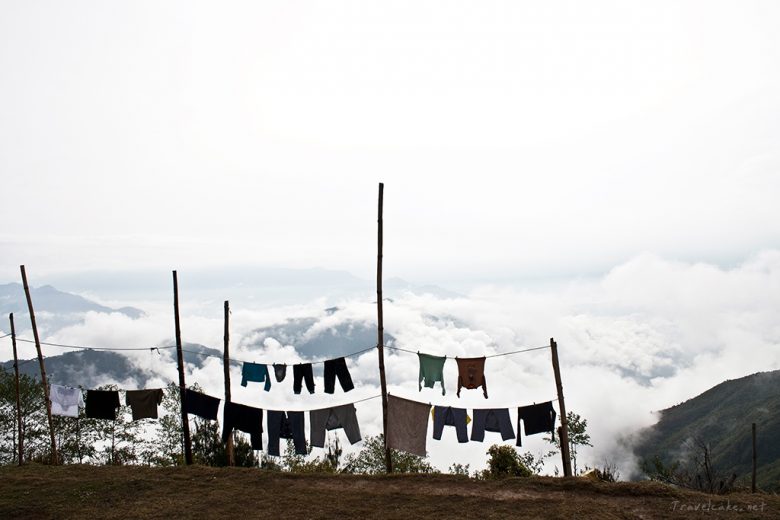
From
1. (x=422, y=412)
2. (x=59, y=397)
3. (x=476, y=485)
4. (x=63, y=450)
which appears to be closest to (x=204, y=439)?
(x=63, y=450)

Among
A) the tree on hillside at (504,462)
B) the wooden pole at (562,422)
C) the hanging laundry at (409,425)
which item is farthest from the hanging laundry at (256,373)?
the wooden pole at (562,422)

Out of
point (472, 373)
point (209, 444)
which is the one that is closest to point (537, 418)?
point (472, 373)

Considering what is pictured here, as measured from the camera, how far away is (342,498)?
14.6 m

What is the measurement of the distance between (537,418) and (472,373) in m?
3.04

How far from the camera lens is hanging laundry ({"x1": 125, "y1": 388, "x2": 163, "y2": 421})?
22000 mm

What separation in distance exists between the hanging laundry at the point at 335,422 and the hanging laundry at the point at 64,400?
12.4 metres

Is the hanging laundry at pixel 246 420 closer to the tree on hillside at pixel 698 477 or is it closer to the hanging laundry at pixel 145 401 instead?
the hanging laundry at pixel 145 401

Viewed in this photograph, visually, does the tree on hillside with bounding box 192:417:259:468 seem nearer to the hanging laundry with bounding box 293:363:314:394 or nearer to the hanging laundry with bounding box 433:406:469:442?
the hanging laundry with bounding box 293:363:314:394

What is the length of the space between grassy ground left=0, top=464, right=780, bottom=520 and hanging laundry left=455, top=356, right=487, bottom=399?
440 cm

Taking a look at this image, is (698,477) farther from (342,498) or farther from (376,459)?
(376,459)

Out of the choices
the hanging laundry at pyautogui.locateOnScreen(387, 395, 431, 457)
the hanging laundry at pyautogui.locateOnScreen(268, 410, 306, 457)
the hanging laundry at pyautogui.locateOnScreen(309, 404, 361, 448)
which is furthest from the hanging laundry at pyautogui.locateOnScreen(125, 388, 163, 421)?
the hanging laundry at pyautogui.locateOnScreen(387, 395, 431, 457)

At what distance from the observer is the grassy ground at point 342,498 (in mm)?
13062

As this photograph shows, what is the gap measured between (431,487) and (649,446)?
708 ft

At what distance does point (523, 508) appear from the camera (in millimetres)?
13273
